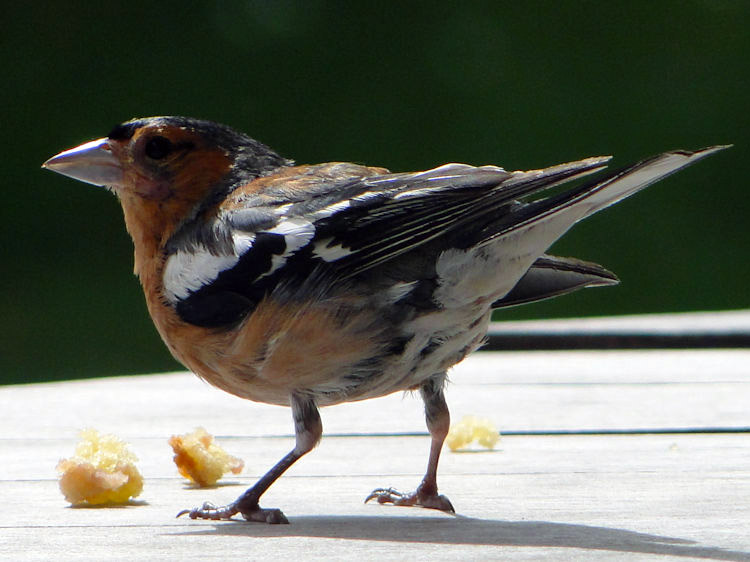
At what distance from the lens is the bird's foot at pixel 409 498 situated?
3.09 m

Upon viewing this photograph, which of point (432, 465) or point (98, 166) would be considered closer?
point (432, 465)

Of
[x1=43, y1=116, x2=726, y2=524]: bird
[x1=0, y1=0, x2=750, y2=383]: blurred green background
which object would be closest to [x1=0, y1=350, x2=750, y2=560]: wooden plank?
[x1=43, y1=116, x2=726, y2=524]: bird

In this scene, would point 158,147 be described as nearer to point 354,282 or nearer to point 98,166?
point 98,166

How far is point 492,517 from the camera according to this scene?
288 cm

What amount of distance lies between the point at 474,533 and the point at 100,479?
36.5 inches

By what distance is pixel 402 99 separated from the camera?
49.2 ft

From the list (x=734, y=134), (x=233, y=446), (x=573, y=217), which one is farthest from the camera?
(x=734, y=134)

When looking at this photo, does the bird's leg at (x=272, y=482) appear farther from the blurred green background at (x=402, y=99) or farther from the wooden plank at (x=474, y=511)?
the blurred green background at (x=402, y=99)

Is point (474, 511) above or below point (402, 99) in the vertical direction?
below

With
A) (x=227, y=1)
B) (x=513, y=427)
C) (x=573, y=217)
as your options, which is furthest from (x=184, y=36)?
(x=573, y=217)

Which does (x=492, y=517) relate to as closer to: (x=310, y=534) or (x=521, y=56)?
(x=310, y=534)

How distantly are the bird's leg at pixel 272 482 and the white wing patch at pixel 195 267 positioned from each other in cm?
36

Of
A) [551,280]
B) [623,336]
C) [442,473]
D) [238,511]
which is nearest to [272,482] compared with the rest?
[238,511]

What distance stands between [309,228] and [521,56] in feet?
41.0
